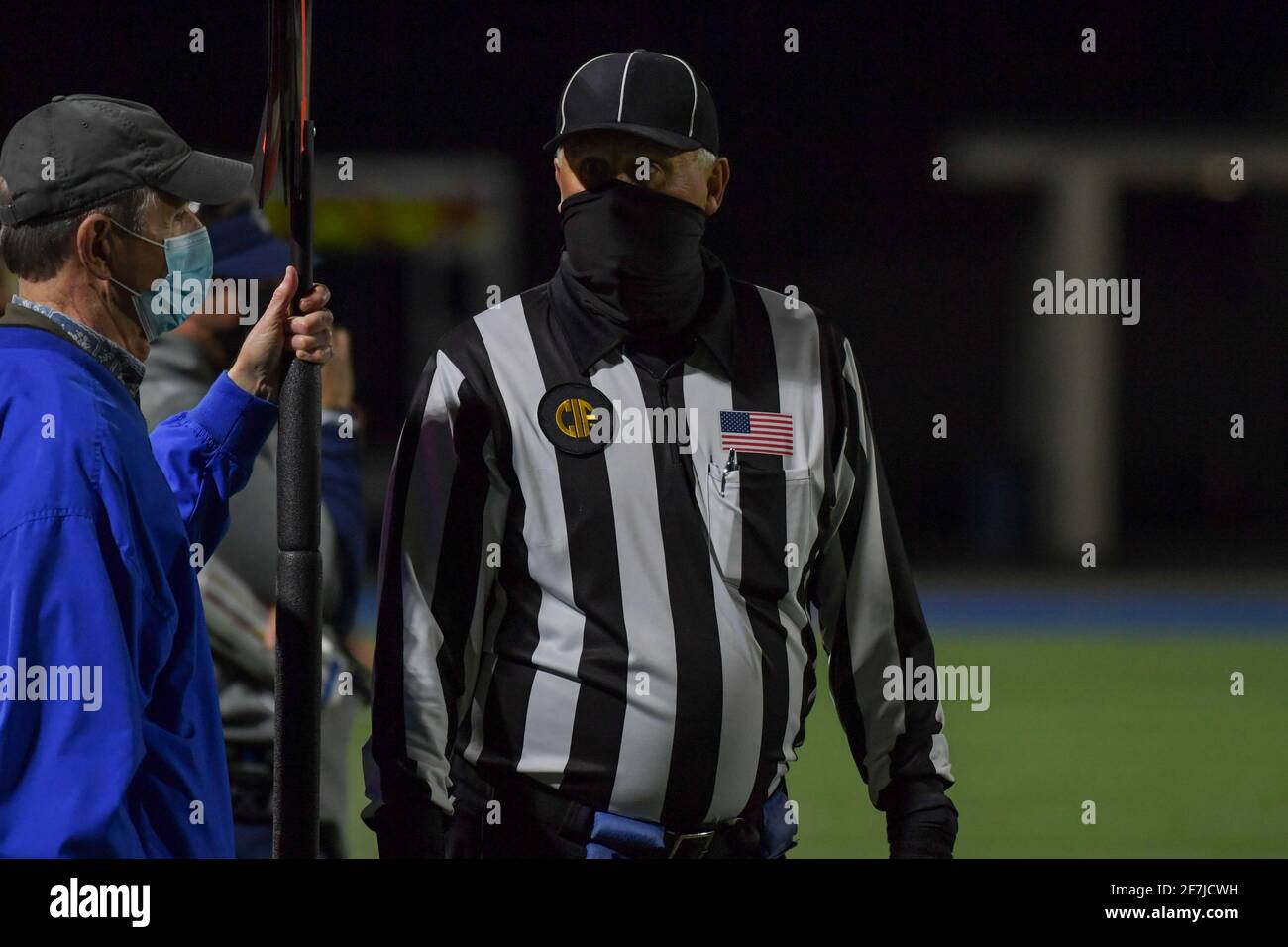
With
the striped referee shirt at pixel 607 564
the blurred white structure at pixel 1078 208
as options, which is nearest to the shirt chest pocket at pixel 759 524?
the striped referee shirt at pixel 607 564

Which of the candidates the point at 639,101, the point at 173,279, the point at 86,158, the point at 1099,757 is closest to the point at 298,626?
the point at 173,279

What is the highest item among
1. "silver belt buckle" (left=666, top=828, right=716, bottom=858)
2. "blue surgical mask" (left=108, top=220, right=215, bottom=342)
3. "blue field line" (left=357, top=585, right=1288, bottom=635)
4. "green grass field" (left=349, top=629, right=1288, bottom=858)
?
"blue surgical mask" (left=108, top=220, right=215, bottom=342)

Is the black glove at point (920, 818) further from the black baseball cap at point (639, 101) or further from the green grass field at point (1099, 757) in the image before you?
the green grass field at point (1099, 757)

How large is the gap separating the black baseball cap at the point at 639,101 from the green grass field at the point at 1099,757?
3.18 meters

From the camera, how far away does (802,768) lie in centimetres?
717

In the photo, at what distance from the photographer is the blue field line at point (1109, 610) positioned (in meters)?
11.3

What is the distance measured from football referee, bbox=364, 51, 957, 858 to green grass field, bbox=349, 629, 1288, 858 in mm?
2903

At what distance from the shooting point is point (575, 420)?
2.18 meters

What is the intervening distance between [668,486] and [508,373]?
0.27 m

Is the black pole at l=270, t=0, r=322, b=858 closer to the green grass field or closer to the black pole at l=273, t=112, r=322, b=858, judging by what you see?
the black pole at l=273, t=112, r=322, b=858

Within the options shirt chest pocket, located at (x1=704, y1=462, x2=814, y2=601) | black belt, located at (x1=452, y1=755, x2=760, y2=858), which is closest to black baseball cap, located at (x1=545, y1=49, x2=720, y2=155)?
shirt chest pocket, located at (x1=704, y1=462, x2=814, y2=601)

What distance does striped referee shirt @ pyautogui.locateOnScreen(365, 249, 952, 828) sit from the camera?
211 centimetres

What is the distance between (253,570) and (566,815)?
142 centimetres
